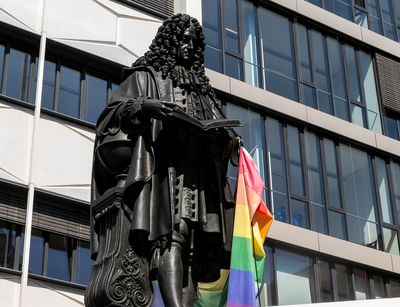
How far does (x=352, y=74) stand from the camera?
34875 mm

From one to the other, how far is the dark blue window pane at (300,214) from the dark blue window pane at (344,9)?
850 centimetres

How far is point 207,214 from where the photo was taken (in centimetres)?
726

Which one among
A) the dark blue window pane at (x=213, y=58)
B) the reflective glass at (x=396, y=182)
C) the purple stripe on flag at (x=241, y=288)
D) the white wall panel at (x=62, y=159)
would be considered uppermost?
the dark blue window pane at (x=213, y=58)

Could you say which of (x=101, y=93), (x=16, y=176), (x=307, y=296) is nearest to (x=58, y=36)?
(x=101, y=93)

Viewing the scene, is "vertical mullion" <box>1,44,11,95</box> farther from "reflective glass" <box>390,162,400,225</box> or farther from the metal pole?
"reflective glass" <box>390,162,400,225</box>

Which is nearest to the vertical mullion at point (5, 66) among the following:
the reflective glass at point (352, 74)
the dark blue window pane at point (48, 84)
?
the dark blue window pane at point (48, 84)

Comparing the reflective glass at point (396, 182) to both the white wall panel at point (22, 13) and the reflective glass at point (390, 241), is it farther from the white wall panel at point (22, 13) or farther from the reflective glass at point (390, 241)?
the white wall panel at point (22, 13)

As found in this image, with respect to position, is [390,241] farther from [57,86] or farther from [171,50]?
[171,50]

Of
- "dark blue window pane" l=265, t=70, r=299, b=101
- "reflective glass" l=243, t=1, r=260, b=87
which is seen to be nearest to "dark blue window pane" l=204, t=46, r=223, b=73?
"reflective glass" l=243, t=1, r=260, b=87

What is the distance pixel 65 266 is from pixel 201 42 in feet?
51.8

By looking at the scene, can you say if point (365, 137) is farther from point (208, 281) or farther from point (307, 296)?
point (208, 281)

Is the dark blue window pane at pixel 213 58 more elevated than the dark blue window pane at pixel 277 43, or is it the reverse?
the dark blue window pane at pixel 277 43

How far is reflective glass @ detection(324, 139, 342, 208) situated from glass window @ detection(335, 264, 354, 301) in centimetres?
234

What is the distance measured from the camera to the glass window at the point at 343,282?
30.2 metres
